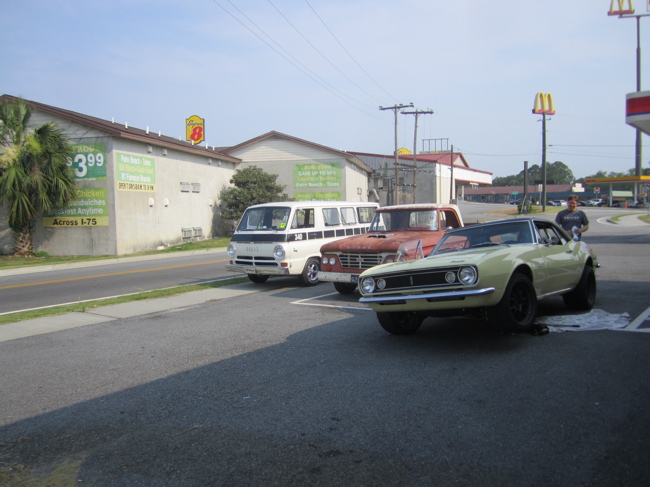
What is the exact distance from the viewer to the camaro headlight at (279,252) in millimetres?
12359

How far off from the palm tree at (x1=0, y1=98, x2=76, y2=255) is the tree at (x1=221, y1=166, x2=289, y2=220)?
1102 cm

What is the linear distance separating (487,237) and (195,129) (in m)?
35.0

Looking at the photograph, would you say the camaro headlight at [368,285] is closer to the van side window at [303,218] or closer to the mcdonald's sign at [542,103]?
the van side window at [303,218]

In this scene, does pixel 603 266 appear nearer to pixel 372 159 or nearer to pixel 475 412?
pixel 475 412

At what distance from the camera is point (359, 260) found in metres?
10.6

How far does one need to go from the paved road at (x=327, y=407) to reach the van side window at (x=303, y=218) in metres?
4.95

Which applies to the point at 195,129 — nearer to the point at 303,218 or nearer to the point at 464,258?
the point at 303,218

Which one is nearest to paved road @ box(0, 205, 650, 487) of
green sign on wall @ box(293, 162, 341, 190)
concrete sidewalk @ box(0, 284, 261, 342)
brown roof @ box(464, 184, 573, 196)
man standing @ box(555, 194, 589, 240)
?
concrete sidewalk @ box(0, 284, 261, 342)

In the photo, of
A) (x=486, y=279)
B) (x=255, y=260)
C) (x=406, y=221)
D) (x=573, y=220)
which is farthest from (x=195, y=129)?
(x=486, y=279)

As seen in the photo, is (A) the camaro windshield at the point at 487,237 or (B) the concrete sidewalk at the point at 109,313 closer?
(A) the camaro windshield at the point at 487,237

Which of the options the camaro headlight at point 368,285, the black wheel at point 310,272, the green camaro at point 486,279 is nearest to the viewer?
the green camaro at point 486,279

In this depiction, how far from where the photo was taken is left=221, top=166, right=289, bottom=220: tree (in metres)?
35.1

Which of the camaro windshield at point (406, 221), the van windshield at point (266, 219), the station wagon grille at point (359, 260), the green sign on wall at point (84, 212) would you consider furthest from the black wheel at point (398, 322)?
the green sign on wall at point (84, 212)

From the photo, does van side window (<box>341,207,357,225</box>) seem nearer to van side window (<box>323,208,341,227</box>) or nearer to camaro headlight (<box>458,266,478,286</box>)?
van side window (<box>323,208,341,227</box>)
